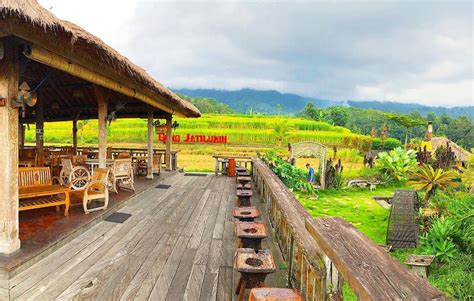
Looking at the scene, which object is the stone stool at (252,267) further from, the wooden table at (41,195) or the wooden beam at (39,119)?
the wooden beam at (39,119)

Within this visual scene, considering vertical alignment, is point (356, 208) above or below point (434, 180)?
below

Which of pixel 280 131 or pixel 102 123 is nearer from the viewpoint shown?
pixel 102 123

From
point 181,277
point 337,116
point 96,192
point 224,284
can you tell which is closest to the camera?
point 224,284

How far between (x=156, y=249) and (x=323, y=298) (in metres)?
2.44

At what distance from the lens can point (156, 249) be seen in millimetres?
3566

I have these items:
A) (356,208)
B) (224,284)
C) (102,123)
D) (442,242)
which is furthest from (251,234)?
(356,208)

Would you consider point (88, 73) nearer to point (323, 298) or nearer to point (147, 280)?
point (147, 280)

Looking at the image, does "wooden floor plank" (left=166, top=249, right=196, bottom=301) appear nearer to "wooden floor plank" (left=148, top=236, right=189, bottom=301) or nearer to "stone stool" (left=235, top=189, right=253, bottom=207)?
"wooden floor plank" (left=148, top=236, right=189, bottom=301)

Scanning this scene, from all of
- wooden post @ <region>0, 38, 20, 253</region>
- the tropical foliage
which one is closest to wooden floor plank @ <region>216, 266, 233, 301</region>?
wooden post @ <region>0, 38, 20, 253</region>

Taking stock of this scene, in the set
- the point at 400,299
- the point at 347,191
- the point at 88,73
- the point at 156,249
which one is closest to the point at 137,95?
the point at 88,73

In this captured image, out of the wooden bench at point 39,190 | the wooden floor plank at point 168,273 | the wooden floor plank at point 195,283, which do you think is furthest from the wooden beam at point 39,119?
the wooden floor plank at point 195,283

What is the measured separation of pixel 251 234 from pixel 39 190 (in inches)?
123

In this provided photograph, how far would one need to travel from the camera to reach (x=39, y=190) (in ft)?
13.5

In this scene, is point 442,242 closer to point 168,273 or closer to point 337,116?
point 168,273
